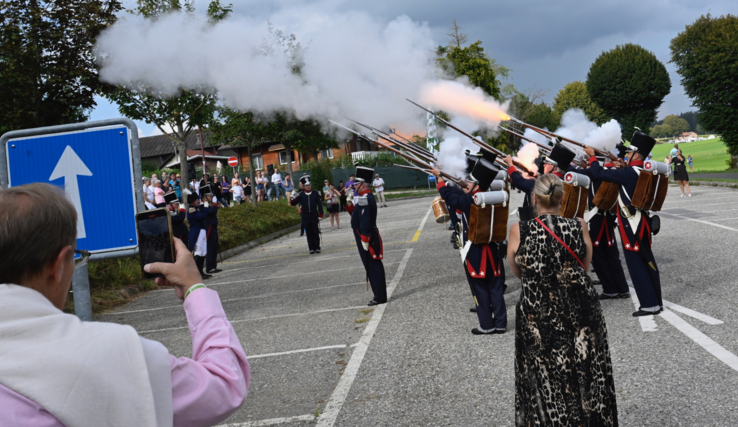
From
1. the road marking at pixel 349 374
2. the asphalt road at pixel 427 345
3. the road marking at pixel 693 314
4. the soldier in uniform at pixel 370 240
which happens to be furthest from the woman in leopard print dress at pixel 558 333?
the soldier in uniform at pixel 370 240

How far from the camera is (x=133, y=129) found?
113 inches

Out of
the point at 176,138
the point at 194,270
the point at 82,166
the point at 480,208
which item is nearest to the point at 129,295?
the point at 176,138

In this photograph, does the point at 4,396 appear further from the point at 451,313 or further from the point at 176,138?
the point at 176,138

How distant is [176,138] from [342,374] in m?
13.7

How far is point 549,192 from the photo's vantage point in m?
4.27

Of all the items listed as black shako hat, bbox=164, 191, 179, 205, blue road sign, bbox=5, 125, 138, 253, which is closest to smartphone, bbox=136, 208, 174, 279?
blue road sign, bbox=5, 125, 138, 253

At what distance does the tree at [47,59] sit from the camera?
12.7 metres

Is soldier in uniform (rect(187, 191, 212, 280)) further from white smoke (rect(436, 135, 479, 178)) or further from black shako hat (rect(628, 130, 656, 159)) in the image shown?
black shako hat (rect(628, 130, 656, 159))

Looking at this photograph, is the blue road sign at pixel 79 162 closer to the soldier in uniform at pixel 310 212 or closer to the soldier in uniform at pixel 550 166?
the soldier in uniform at pixel 550 166

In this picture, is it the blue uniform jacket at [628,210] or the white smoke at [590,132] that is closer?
the blue uniform jacket at [628,210]

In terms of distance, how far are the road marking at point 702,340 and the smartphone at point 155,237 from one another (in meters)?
4.88

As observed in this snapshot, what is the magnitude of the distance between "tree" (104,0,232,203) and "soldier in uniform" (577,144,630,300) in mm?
10947

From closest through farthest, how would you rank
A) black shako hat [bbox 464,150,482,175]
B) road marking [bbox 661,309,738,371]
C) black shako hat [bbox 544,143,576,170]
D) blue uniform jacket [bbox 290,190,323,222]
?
road marking [bbox 661,309,738,371]
black shako hat [bbox 464,150,482,175]
black shako hat [bbox 544,143,576,170]
blue uniform jacket [bbox 290,190,323,222]

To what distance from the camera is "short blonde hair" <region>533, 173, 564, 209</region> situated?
428cm
